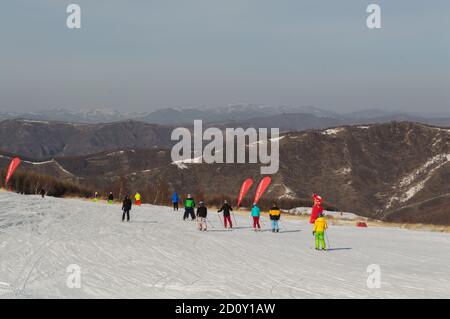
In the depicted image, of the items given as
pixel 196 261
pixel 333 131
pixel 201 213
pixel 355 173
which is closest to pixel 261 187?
pixel 201 213

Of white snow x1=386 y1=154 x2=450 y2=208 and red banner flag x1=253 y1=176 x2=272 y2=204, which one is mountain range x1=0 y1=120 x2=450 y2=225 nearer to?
white snow x1=386 y1=154 x2=450 y2=208

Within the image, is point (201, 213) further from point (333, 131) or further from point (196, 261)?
point (333, 131)

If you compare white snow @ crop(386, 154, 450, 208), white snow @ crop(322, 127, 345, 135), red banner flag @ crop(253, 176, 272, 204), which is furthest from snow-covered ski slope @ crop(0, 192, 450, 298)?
white snow @ crop(322, 127, 345, 135)

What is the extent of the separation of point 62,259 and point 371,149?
567 feet

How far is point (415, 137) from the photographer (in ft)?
586

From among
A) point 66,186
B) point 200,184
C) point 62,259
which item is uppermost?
point 62,259

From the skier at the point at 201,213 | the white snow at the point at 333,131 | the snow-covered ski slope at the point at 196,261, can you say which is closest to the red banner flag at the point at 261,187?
the snow-covered ski slope at the point at 196,261

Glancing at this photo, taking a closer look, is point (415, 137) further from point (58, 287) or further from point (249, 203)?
point (58, 287)

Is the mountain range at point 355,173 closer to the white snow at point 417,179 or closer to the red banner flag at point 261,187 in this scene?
the white snow at point 417,179

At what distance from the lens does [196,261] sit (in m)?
15.6

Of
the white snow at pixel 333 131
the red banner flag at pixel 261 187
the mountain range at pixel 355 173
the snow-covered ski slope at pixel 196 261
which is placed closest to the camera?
the snow-covered ski slope at pixel 196 261

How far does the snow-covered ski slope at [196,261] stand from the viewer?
11.7m
